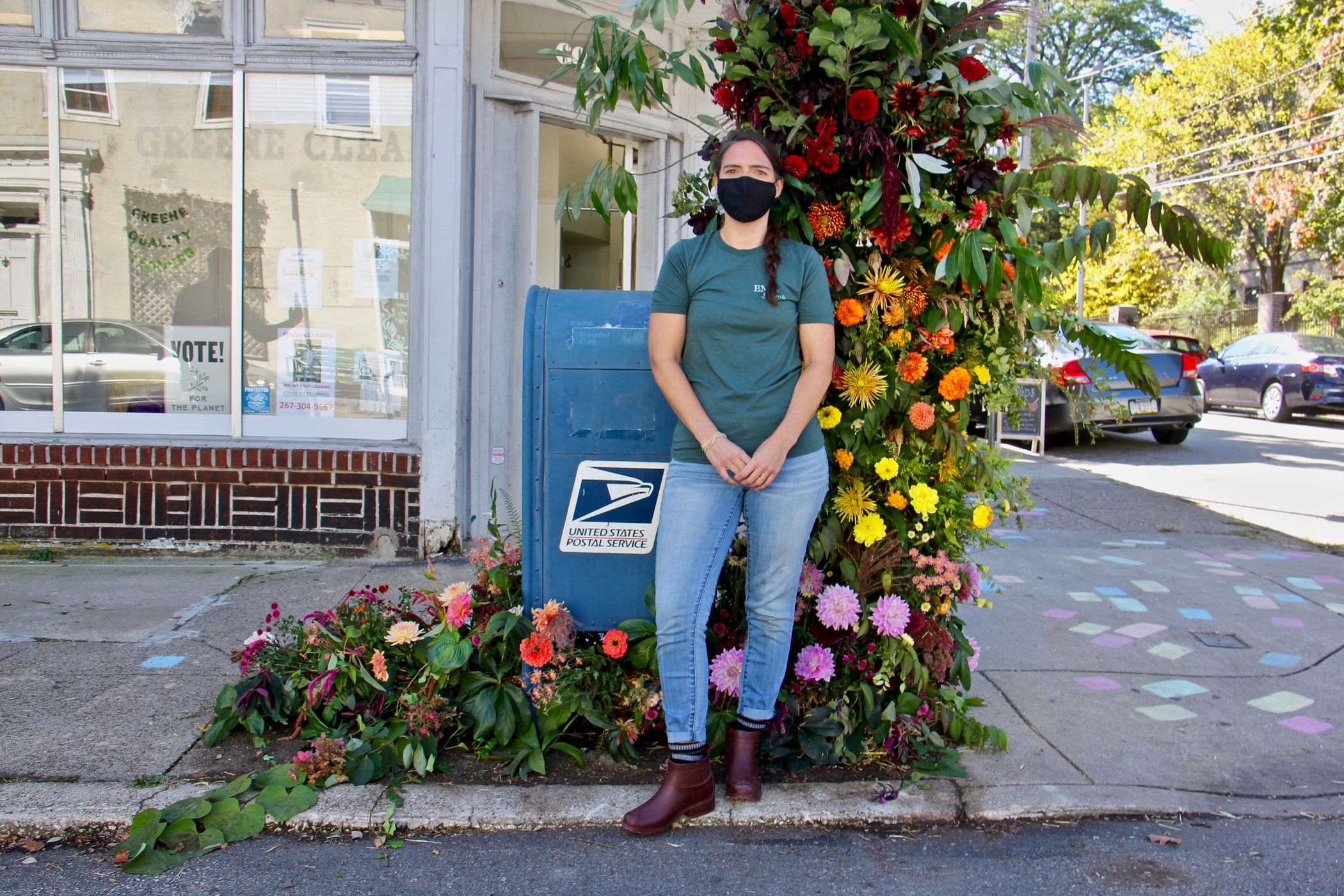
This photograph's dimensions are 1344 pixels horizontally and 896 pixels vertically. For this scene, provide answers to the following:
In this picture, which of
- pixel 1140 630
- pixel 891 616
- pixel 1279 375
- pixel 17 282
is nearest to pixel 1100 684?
pixel 1140 630

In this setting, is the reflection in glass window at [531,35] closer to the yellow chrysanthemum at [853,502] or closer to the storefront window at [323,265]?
the storefront window at [323,265]

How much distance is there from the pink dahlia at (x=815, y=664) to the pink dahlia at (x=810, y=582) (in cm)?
17

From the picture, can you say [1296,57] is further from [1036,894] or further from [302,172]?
[1036,894]

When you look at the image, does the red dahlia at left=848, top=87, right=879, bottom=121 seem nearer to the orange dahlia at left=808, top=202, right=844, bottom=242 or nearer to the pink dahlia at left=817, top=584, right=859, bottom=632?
the orange dahlia at left=808, top=202, right=844, bottom=242

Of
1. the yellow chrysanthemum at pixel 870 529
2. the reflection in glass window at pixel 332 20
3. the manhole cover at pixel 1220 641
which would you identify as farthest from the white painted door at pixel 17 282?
the manhole cover at pixel 1220 641

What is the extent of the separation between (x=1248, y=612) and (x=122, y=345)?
624 centimetres

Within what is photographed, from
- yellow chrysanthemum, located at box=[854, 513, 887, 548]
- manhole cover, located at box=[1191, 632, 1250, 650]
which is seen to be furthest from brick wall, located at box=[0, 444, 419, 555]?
manhole cover, located at box=[1191, 632, 1250, 650]

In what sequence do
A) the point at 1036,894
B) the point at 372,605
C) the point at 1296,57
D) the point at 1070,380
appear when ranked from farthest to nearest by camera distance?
the point at 1296,57, the point at 372,605, the point at 1070,380, the point at 1036,894

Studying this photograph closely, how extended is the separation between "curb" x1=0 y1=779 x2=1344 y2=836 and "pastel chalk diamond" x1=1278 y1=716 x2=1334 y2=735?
1.69ft

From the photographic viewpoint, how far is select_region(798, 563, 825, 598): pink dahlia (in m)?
Result: 3.16

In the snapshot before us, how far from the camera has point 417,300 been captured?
5.65 metres

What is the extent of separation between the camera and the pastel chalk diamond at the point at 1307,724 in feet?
11.6

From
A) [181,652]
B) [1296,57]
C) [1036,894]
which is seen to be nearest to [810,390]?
[1036,894]

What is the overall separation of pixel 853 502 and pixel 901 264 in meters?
0.75
